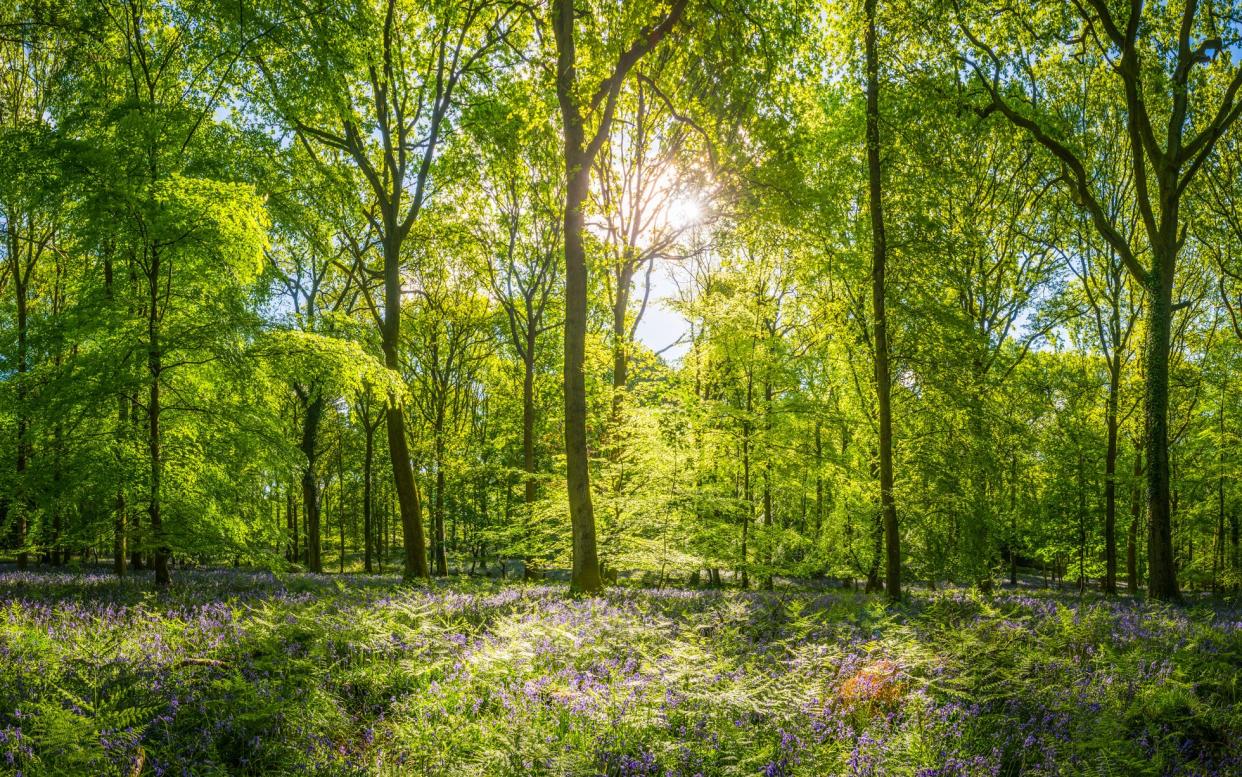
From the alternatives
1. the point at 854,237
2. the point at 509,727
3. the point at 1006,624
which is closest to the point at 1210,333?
the point at 854,237

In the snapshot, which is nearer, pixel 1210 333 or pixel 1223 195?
pixel 1223 195

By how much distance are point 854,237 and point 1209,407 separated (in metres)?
30.4

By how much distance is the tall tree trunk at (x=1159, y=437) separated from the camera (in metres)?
12.2

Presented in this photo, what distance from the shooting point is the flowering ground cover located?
2994 mm

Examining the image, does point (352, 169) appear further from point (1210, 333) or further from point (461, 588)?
point (1210, 333)

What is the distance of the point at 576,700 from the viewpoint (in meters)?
3.70

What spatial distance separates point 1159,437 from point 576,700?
15042 millimetres

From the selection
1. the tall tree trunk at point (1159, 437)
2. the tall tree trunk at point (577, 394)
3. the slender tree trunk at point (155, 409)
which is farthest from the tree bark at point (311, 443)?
the tall tree trunk at point (1159, 437)

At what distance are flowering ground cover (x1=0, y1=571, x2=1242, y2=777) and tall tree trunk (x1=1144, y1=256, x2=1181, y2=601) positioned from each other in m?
7.81

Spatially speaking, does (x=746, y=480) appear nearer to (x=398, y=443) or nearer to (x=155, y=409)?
(x=398, y=443)

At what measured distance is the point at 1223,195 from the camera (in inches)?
698

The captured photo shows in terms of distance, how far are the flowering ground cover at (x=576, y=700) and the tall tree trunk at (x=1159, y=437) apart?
781 centimetres

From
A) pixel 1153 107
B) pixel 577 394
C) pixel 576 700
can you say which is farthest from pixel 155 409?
pixel 1153 107

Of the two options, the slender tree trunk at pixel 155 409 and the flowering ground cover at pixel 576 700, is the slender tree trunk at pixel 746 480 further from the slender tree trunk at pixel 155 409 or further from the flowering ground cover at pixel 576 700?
the slender tree trunk at pixel 155 409
